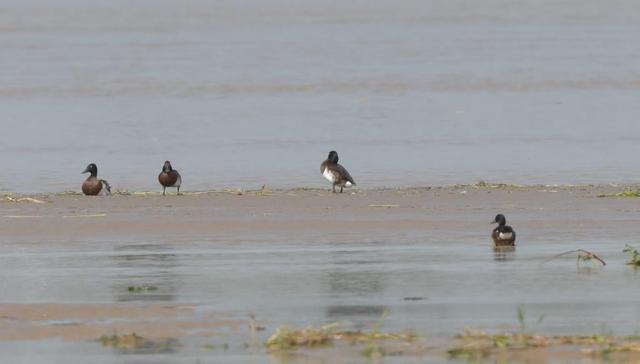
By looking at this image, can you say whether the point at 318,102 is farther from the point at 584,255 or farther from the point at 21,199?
the point at 584,255

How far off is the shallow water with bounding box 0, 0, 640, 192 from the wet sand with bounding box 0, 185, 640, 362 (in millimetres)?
3003

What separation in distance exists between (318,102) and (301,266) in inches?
794

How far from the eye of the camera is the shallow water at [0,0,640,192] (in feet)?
76.0

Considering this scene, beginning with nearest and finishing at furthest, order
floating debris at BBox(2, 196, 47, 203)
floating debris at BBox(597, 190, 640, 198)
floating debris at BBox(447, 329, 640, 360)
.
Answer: floating debris at BBox(447, 329, 640, 360) → floating debris at BBox(597, 190, 640, 198) → floating debris at BBox(2, 196, 47, 203)

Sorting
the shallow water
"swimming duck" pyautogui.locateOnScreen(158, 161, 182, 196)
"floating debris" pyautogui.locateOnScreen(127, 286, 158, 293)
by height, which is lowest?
"floating debris" pyautogui.locateOnScreen(127, 286, 158, 293)

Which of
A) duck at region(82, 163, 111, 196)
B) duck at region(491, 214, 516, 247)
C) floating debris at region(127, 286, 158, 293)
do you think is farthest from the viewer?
duck at region(82, 163, 111, 196)

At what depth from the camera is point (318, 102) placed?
33.3 metres

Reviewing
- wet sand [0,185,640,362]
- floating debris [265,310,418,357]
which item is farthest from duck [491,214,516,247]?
floating debris [265,310,418,357]

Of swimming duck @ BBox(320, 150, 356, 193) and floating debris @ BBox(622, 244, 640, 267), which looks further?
swimming duck @ BBox(320, 150, 356, 193)

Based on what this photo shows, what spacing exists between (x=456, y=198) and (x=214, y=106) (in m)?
15.2

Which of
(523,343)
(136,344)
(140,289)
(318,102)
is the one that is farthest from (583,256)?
(318,102)

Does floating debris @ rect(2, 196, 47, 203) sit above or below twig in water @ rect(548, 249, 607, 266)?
above

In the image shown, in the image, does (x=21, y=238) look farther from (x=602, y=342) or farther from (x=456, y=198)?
(x=602, y=342)

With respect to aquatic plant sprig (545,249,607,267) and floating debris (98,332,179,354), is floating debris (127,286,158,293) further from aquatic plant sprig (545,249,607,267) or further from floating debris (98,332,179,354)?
aquatic plant sprig (545,249,607,267)
